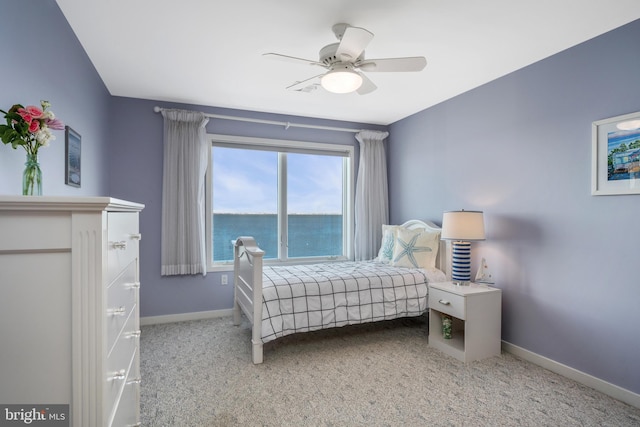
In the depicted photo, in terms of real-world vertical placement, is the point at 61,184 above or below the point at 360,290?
above

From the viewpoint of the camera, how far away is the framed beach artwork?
2215mm

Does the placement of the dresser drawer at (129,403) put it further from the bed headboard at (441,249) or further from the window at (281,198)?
the bed headboard at (441,249)

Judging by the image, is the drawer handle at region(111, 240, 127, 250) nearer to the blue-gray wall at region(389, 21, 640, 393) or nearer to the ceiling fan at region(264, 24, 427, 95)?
the ceiling fan at region(264, 24, 427, 95)

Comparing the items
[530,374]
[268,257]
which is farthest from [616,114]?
[268,257]

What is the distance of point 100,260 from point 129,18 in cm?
197

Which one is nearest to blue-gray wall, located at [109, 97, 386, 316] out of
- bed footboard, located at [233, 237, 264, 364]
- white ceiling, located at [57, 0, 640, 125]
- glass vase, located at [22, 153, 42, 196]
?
white ceiling, located at [57, 0, 640, 125]

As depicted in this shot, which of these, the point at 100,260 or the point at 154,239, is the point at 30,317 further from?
the point at 154,239

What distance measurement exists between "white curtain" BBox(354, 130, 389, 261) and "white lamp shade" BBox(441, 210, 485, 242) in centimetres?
163

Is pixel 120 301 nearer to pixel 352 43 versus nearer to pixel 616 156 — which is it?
pixel 352 43

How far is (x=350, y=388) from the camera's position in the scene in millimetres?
2377

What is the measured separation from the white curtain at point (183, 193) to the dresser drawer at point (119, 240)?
2.28 m

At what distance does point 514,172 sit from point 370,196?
6.33 feet

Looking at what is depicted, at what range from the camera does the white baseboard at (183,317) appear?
3686 millimetres

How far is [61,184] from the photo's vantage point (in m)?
2.19
